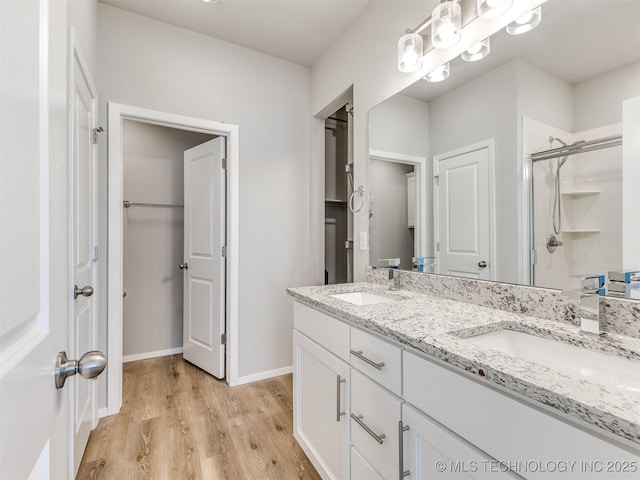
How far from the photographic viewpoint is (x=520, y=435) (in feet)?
2.11

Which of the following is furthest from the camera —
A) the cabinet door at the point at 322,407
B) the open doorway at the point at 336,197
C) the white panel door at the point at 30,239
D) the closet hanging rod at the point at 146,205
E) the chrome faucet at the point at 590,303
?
the open doorway at the point at 336,197

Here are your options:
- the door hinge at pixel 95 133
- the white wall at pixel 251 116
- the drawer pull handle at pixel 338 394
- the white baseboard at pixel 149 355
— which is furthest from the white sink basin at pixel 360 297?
the white baseboard at pixel 149 355

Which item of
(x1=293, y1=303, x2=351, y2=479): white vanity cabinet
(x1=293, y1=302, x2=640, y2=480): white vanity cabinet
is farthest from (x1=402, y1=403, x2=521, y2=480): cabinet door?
(x1=293, y1=303, x2=351, y2=479): white vanity cabinet

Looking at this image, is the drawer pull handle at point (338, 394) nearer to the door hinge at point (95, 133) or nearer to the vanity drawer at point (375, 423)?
the vanity drawer at point (375, 423)

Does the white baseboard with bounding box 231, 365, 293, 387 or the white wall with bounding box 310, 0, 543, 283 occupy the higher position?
the white wall with bounding box 310, 0, 543, 283

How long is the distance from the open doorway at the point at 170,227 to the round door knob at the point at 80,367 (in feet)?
5.85

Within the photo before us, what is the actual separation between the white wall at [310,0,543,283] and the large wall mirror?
10cm

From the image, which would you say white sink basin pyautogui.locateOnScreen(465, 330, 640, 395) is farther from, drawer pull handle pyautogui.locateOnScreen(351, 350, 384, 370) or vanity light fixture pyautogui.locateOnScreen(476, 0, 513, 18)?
vanity light fixture pyautogui.locateOnScreen(476, 0, 513, 18)

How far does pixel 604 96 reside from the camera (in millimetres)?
1012

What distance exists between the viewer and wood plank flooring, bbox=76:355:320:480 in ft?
5.21

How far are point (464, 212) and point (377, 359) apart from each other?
85cm

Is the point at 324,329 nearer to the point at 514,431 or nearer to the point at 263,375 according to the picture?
the point at 514,431

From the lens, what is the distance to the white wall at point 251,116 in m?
2.15

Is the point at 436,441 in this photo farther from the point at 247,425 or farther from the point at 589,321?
the point at 247,425
